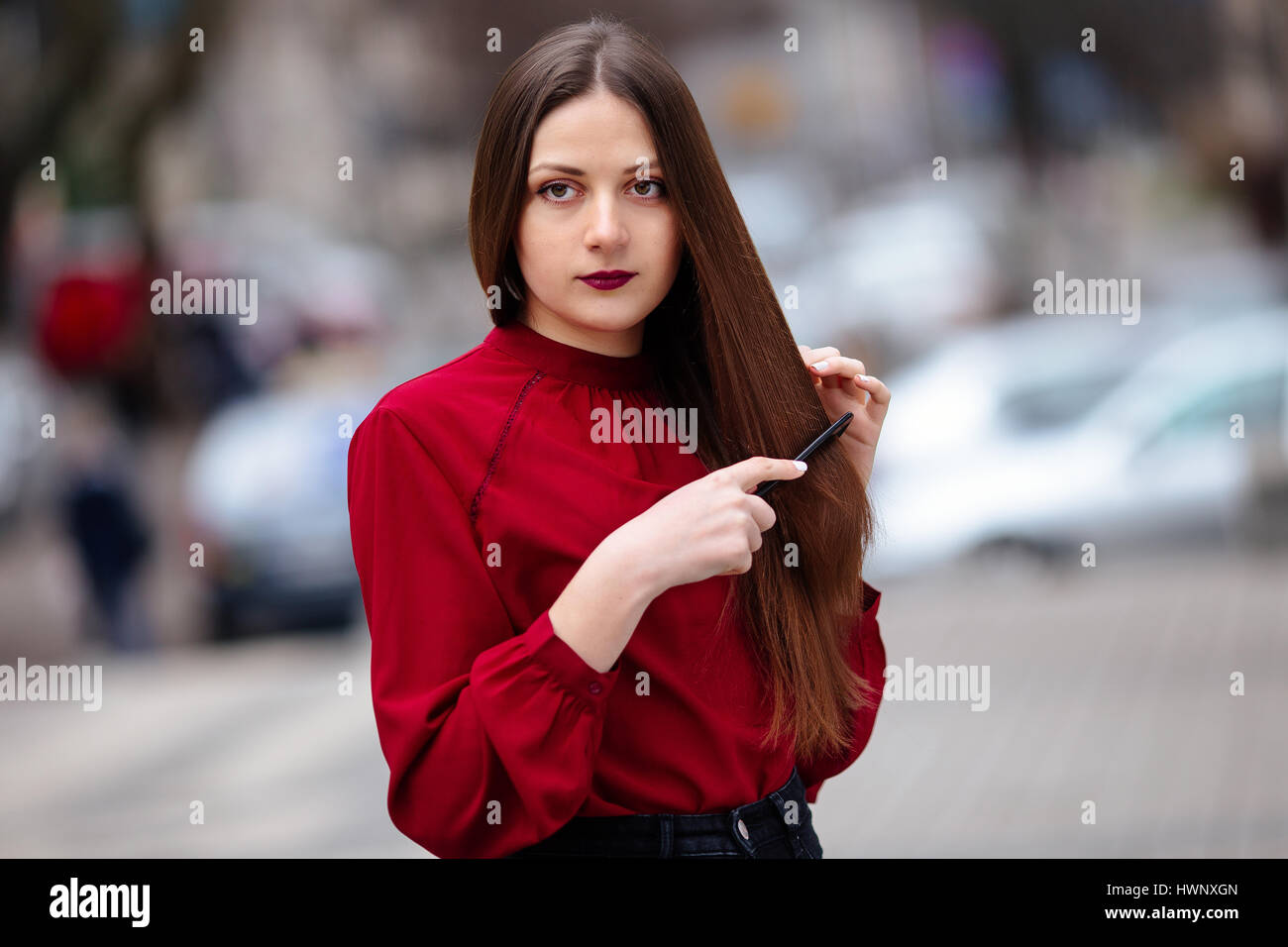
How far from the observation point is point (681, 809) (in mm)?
1769

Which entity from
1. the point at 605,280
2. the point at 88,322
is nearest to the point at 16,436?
the point at 88,322

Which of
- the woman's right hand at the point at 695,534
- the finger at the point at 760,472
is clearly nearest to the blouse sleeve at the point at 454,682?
the woman's right hand at the point at 695,534

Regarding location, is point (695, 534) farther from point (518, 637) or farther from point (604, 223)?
point (604, 223)

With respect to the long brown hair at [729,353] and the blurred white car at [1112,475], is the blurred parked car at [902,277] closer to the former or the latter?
the blurred white car at [1112,475]

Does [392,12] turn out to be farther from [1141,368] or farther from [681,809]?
[681,809]

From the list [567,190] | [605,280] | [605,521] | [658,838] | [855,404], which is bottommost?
[658,838]

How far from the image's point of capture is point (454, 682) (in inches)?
65.7

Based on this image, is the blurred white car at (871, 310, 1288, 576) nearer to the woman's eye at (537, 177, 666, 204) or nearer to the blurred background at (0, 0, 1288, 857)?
the blurred background at (0, 0, 1288, 857)

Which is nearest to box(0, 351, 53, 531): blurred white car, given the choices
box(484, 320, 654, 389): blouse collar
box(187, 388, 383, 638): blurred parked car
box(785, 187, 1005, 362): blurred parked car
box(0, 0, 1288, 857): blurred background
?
box(0, 0, 1288, 857): blurred background

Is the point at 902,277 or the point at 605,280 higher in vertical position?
the point at 902,277

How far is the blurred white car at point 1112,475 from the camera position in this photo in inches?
404

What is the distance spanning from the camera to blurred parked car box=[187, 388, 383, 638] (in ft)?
32.6

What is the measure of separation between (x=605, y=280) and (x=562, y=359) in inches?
5.4

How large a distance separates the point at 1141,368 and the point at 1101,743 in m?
4.71
